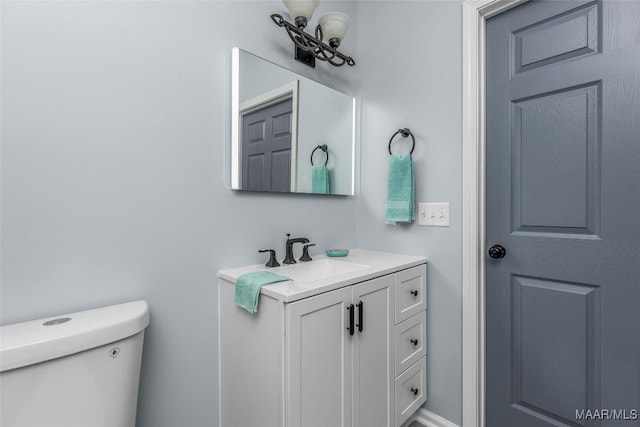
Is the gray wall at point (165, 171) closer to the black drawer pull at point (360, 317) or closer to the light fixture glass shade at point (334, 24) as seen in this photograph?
the light fixture glass shade at point (334, 24)

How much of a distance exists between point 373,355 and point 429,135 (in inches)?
44.2

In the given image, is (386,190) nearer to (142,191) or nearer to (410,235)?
(410,235)

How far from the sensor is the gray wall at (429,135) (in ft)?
4.91

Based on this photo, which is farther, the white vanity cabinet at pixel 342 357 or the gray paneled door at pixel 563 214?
the gray paneled door at pixel 563 214

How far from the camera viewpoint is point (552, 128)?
4.15ft

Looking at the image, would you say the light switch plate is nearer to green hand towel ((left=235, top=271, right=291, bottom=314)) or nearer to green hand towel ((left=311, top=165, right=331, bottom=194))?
green hand towel ((left=311, top=165, right=331, bottom=194))

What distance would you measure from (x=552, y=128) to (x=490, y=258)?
62 centimetres

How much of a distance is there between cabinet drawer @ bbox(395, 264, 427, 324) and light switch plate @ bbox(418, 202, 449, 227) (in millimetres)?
233

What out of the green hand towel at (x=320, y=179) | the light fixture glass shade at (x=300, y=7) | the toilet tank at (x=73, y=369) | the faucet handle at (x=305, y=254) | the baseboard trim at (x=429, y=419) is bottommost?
the baseboard trim at (x=429, y=419)

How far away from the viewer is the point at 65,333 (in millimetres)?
776

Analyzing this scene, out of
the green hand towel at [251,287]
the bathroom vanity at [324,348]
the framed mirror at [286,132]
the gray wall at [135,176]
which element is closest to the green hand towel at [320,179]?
the framed mirror at [286,132]

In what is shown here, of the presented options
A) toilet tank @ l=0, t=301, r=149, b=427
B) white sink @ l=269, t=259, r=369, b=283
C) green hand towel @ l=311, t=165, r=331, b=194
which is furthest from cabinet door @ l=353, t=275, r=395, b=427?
toilet tank @ l=0, t=301, r=149, b=427

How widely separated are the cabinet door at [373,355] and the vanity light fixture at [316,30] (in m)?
1.18

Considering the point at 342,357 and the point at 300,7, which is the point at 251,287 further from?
the point at 300,7
